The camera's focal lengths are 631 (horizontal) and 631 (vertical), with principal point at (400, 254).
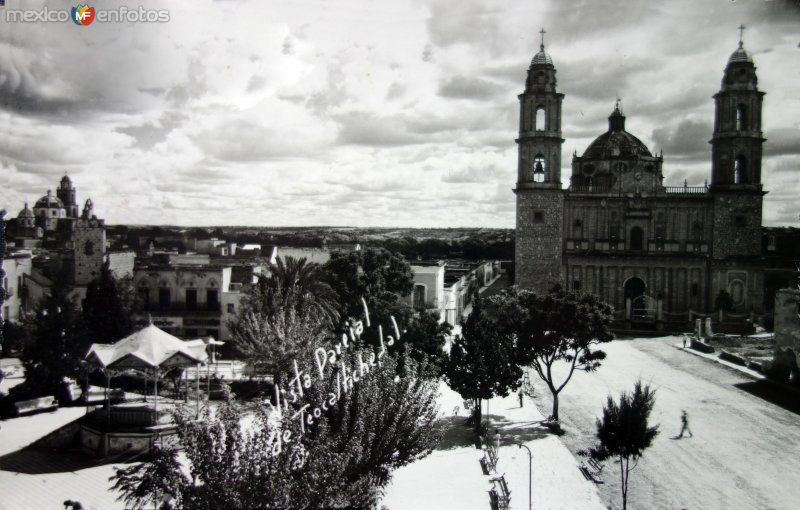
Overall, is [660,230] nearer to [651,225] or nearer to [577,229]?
[651,225]

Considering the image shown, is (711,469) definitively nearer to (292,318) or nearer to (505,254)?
(292,318)

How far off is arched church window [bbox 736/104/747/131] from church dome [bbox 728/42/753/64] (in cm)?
283

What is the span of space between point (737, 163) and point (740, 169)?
1.46 feet

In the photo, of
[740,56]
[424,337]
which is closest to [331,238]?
[424,337]

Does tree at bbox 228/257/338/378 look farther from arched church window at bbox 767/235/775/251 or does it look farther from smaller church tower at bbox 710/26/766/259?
arched church window at bbox 767/235/775/251

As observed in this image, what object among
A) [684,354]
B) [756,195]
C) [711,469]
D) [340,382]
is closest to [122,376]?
[340,382]

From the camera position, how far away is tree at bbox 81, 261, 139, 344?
25.2 metres

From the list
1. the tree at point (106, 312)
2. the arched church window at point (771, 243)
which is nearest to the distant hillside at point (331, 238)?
the tree at point (106, 312)

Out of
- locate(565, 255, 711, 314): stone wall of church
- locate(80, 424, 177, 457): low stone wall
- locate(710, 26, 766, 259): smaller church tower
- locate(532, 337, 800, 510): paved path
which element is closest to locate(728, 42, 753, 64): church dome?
locate(710, 26, 766, 259): smaller church tower

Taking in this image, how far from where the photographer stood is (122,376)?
77.8 feet

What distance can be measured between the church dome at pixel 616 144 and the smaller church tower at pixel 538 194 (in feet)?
32.5

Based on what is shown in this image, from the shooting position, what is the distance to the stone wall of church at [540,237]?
41562 mm

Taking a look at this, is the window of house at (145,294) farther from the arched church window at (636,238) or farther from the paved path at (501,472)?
the arched church window at (636,238)

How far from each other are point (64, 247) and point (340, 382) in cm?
2599
